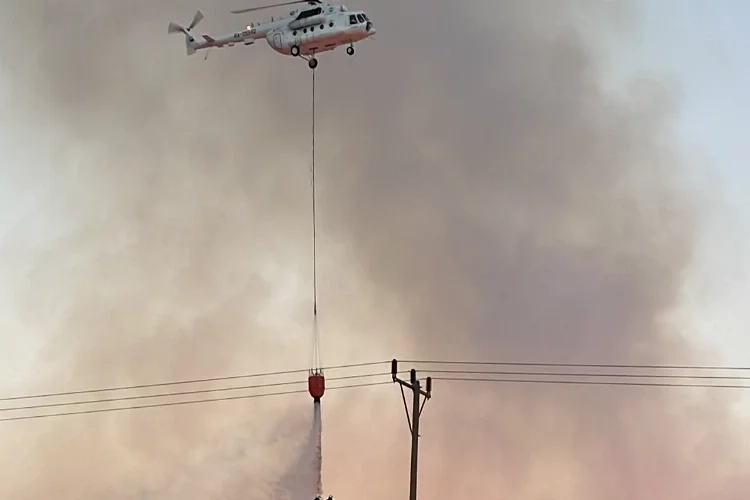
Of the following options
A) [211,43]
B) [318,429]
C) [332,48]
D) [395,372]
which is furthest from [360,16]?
[318,429]

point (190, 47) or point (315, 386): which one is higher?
point (190, 47)

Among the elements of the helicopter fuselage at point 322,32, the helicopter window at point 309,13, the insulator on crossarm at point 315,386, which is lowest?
the insulator on crossarm at point 315,386

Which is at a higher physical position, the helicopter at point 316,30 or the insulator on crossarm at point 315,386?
the helicopter at point 316,30

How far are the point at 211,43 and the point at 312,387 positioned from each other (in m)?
31.4

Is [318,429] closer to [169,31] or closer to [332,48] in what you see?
[332,48]

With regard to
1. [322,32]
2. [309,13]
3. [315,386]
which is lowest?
[315,386]

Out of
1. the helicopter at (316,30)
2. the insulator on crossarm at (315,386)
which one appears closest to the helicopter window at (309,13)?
the helicopter at (316,30)

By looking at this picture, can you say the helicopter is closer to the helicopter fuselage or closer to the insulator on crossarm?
the helicopter fuselage

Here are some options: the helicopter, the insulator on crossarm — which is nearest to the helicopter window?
the helicopter

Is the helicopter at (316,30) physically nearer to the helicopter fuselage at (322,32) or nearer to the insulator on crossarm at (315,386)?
the helicopter fuselage at (322,32)

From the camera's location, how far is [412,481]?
6825cm

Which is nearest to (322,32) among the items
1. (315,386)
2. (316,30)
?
(316,30)

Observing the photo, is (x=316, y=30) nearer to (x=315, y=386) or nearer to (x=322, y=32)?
(x=322, y=32)

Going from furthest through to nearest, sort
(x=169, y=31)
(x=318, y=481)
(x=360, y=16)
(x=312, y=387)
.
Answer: (x=169, y=31) → (x=318, y=481) → (x=360, y=16) → (x=312, y=387)
